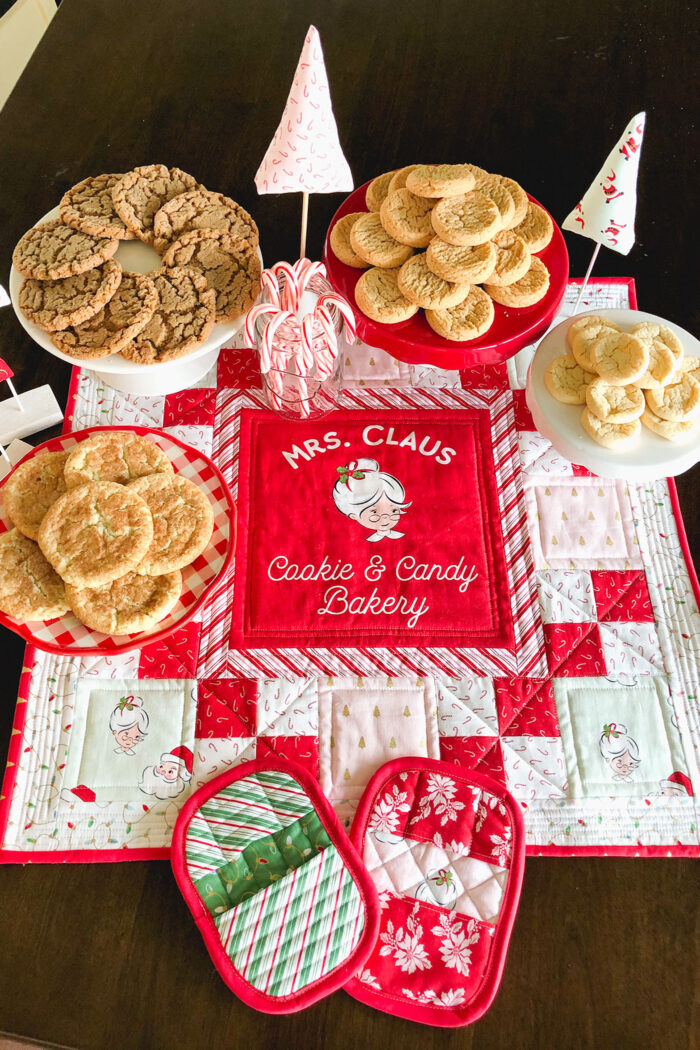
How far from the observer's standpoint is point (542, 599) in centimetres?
112

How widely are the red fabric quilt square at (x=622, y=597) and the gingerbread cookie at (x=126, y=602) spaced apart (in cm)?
63

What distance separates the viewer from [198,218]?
114 centimetres

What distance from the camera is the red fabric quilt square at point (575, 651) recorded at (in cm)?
108

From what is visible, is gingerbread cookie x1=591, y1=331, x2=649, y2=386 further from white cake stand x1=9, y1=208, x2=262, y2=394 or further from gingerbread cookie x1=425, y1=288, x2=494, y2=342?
white cake stand x1=9, y1=208, x2=262, y2=394

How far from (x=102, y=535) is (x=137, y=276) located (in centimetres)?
40

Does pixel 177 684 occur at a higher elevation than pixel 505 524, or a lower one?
higher

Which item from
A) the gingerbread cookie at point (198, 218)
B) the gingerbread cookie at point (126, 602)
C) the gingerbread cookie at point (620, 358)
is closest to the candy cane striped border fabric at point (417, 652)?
the gingerbread cookie at point (126, 602)

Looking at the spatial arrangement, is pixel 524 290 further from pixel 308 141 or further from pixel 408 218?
pixel 308 141

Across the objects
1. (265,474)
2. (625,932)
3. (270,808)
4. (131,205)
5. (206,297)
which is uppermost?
(131,205)

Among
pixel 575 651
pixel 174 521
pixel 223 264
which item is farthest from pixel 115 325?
pixel 575 651

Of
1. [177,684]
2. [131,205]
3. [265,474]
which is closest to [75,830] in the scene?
[177,684]

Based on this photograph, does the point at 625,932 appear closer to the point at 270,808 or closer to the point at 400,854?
the point at 400,854

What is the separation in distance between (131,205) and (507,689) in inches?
36.7

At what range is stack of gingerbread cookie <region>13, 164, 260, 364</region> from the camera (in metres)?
1.05
